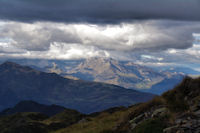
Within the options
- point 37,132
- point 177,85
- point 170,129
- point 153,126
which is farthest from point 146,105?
point 37,132

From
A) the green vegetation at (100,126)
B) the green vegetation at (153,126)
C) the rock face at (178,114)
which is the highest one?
the rock face at (178,114)

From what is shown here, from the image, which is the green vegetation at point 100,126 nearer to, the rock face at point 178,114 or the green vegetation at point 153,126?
the rock face at point 178,114

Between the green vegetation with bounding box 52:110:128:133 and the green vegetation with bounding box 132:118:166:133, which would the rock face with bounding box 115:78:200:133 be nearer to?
the green vegetation with bounding box 132:118:166:133

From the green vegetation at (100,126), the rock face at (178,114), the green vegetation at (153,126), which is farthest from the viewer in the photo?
the green vegetation at (100,126)

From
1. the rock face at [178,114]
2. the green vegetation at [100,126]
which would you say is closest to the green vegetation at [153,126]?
the rock face at [178,114]

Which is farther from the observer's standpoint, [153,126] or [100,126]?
[100,126]

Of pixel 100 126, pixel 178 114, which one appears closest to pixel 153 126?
pixel 178 114

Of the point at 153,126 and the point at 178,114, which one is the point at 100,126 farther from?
the point at 178,114

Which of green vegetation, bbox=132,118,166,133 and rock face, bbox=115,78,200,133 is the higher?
rock face, bbox=115,78,200,133

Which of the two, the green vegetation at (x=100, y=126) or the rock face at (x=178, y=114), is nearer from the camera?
the rock face at (x=178, y=114)

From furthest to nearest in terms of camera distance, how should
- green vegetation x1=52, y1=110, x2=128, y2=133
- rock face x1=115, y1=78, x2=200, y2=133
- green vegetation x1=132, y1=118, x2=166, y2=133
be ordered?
green vegetation x1=52, y1=110, x2=128, y2=133
green vegetation x1=132, y1=118, x2=166, y2=133
rock face x1=115, y1=78, x2=200, y2=133

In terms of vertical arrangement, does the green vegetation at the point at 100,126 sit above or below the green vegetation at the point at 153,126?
below

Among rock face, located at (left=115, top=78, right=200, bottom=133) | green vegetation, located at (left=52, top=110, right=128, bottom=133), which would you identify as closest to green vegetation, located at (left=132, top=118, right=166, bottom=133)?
rock face, located at (left=115, top=78, right=200, bottom=133)

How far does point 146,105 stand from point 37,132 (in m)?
125
